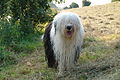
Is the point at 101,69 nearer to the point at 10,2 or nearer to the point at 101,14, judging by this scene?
the point at 10,2

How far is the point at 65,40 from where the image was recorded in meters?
6.29

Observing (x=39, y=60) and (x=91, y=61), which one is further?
(x=39, y=60)

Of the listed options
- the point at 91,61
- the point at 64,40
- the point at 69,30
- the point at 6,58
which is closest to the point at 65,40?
the point at 64,40

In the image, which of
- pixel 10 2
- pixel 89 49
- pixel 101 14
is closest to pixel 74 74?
pixel 89 49

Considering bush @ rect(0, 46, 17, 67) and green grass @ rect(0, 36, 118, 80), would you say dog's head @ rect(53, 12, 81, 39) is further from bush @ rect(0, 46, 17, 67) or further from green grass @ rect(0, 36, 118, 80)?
bush @ rect(0, 46, 17, 67)

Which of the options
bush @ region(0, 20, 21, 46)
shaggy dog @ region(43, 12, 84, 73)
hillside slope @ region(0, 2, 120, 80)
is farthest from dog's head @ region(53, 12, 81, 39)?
bush @ region(0, 20, 21, 46)

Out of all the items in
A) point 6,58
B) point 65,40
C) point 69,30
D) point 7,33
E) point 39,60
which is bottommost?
point 39,60

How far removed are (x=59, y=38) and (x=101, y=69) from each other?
3.06 ft

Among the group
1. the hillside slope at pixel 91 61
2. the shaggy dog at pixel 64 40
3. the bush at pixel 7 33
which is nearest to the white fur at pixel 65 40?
the shaggy dog at pixel 64 40

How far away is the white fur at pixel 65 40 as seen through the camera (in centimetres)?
613

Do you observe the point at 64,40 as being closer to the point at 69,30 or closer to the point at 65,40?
the point at 65,40

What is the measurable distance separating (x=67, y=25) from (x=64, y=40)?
371mm

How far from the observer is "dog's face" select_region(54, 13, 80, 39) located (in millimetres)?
6055

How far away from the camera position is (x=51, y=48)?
262 inches
